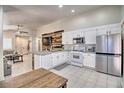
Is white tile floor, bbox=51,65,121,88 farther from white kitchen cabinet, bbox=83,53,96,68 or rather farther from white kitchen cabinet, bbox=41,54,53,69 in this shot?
white kitchen cabinet, bbox=41,54,53,69

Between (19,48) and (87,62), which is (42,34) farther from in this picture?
(87,62)

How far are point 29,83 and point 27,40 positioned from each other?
11106 mm

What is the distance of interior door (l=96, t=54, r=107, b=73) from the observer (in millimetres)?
4062

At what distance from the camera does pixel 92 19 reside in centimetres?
504

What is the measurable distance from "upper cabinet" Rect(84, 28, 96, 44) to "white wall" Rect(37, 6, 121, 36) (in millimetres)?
377

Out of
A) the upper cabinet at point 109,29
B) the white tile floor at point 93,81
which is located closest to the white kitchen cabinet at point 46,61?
the white tile floor at point 93,81

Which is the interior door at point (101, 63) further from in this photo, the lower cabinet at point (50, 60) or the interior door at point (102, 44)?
the lower cabinet at point (50, 60)

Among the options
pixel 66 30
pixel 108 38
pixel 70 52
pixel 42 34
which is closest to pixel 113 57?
pixel 108 38

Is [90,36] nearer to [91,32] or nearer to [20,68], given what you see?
[91,32]

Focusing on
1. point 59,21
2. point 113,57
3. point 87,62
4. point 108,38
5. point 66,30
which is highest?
point 59,21

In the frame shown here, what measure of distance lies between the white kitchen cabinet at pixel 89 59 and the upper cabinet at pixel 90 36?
2.09 ft

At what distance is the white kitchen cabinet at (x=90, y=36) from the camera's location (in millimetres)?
4770

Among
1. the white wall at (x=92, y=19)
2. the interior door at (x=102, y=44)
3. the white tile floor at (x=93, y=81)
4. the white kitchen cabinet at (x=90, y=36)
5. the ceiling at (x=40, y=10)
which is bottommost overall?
the white tile floor at (x=93, y=81)

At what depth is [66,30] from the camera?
639cm
